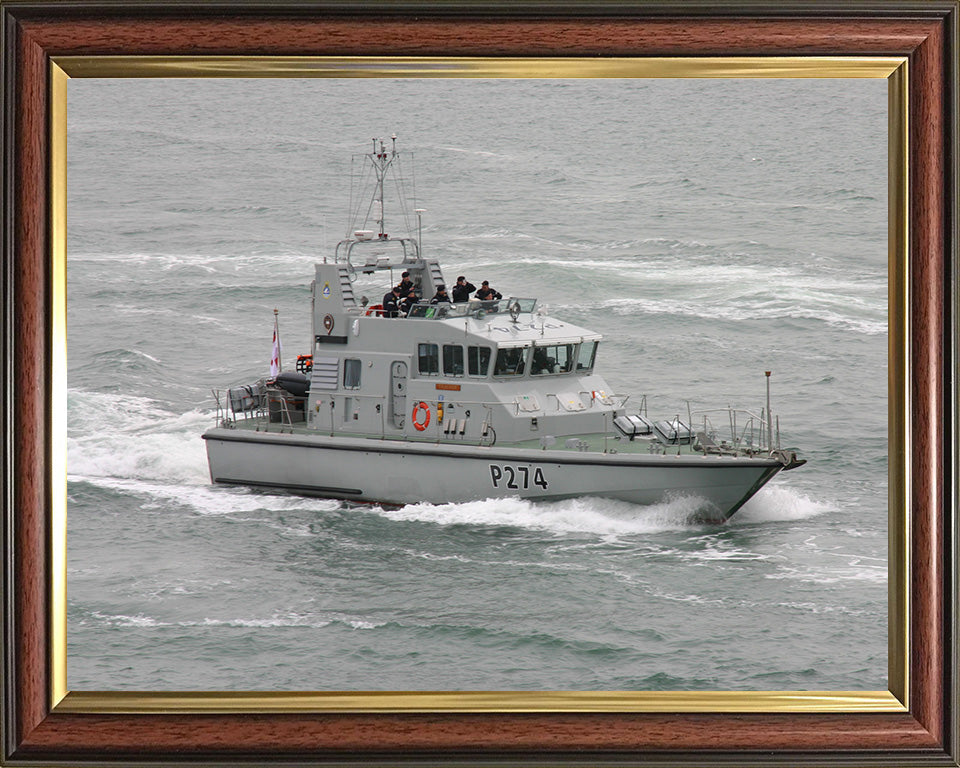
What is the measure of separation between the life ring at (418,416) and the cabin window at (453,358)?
2.06ft

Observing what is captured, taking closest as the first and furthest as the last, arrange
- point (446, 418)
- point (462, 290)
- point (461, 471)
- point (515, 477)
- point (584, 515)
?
1. point (584, 515)
2. point (515, 477)
3. point (461, 471)
4. point (446, 418)
5. point (462, 290)

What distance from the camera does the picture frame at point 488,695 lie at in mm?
5980

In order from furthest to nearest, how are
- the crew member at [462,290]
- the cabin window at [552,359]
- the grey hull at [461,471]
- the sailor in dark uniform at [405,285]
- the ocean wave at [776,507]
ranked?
the sailor in dark uniform at [405,285] → the crew member at [462,290] → the cabin window at [552,359] → the grey hull at [461,471] → the ocean wave at [776,507]

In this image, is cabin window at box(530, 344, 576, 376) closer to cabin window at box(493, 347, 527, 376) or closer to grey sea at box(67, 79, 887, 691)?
cabin window at box(493, 347, 527, 376)

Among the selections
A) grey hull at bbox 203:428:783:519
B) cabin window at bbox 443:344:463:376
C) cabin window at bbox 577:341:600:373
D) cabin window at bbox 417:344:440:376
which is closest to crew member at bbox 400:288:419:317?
cabin window at bbox 417:344:440:376

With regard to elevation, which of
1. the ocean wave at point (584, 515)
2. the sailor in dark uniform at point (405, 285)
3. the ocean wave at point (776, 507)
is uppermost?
the sailor in dark uniform at point (405, 285)

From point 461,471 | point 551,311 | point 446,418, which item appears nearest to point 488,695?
point 461,471

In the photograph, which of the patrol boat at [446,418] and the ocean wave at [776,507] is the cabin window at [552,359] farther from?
the ocean wave at [776,507]

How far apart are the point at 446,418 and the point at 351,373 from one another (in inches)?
74.6

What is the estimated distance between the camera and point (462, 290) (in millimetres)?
18859

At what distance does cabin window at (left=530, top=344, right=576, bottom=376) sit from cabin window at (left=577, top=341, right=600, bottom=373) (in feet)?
0.44

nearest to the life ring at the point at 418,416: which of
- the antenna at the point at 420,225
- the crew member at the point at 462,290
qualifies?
the crew member at the point at 462,290

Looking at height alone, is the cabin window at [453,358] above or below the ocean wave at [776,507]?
above

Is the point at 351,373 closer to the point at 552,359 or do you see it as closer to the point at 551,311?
the point at 552,359
